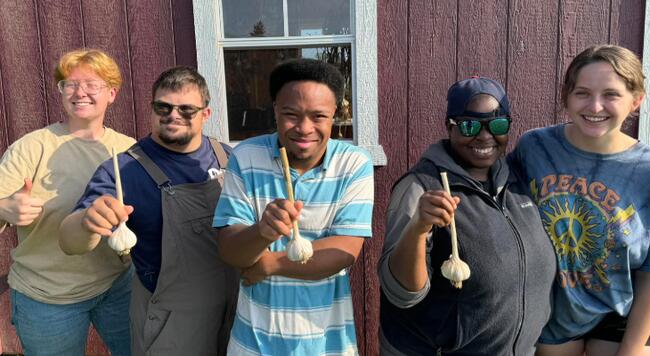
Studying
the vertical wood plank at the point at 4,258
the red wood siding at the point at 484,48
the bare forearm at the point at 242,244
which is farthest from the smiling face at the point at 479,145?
the vertical wood plank at the point at 4,258

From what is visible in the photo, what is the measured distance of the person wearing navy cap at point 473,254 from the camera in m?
1.45

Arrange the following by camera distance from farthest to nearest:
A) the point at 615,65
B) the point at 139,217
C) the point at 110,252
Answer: the point at 110,252, the point at 139,217, the point at 615,65

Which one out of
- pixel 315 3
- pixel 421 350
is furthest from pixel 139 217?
pixel 315 3

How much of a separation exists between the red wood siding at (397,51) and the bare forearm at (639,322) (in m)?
1.19

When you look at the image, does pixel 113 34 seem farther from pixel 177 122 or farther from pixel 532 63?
pixel 532 63

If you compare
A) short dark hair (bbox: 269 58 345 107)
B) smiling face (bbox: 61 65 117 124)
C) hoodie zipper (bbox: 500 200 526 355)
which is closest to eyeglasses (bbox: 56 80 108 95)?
smiling face (bbox: 61 65 117 124)

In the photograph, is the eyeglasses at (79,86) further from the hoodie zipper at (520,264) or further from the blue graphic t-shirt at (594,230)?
the blue graphic t-shirt at (594,230)

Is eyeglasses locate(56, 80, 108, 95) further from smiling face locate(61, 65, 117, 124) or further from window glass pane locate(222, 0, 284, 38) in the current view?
window glass pane locate(222, 0, 284, 38)

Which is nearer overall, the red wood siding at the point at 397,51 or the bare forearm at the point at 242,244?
the bare forearm at the point at 242,244

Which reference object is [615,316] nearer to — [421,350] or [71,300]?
[421,350]

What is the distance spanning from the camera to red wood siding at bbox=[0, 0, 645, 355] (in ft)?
8.17

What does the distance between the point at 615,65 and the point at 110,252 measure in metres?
2.11

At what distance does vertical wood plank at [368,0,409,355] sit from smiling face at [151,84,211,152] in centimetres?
115

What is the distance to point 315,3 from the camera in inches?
102
